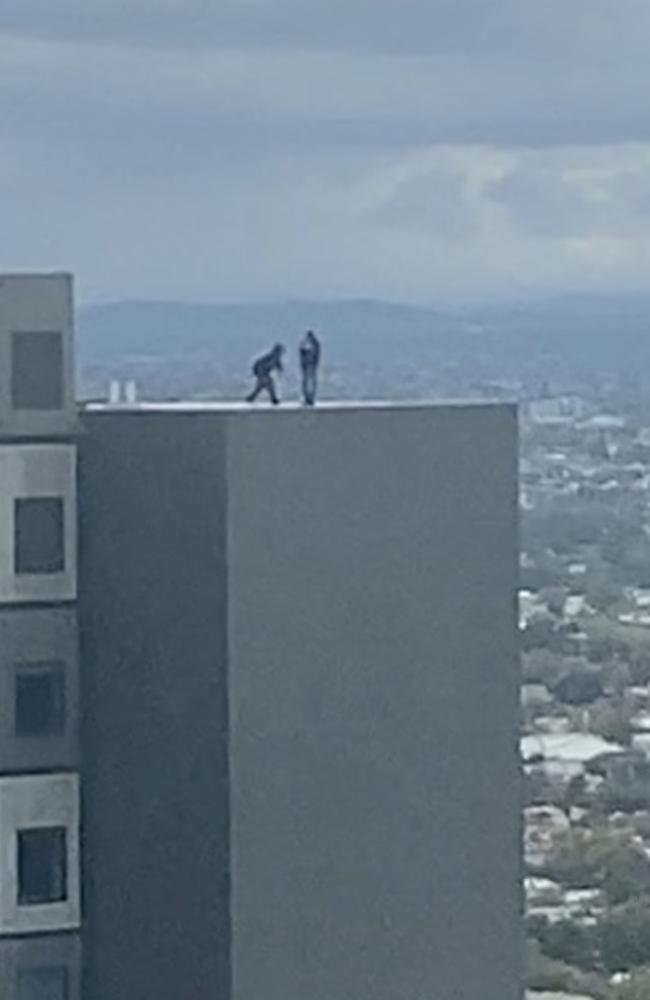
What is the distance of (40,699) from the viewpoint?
13.1 metres

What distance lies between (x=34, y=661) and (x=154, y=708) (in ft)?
1.52

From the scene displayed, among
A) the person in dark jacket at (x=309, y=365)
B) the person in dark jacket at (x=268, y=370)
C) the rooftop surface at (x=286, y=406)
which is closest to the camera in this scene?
the rooftop surface at (x=286, y=406)

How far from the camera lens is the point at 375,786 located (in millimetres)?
12797

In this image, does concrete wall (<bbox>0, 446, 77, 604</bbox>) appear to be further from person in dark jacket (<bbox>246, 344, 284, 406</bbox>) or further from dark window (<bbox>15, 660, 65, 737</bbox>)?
person in dark jacket (<bbox>246, 344, 284, 406</bbox>)

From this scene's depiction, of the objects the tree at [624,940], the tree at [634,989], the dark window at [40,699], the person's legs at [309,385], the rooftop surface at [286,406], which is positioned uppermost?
the person's legs at [309,385]

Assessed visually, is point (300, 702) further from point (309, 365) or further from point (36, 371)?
point (36, 371)

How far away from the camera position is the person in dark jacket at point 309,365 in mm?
13242

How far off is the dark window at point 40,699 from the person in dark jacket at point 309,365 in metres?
1.25

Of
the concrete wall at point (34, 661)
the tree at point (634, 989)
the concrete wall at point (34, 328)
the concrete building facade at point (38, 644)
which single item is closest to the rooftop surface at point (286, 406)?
the concrete wall at point (34, 328)

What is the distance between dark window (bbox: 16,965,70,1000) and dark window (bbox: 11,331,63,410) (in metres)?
1.88

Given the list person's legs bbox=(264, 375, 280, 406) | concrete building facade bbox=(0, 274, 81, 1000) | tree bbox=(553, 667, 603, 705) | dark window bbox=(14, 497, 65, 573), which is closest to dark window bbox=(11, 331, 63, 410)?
concrete building facade bbox=(0, 274, 81, 1000)

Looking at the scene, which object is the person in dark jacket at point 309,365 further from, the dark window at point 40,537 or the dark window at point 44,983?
the dark window at point 44,983

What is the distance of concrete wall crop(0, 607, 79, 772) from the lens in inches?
511

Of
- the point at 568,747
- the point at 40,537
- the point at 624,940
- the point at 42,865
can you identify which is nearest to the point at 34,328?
the point at 40,537
